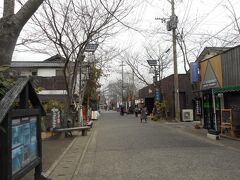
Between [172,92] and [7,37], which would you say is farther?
[172,92]

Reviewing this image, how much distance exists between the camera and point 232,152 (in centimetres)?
1381

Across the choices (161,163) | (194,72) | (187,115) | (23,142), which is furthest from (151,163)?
(187,115)

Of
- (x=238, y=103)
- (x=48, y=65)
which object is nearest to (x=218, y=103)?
(x=238, y=103)

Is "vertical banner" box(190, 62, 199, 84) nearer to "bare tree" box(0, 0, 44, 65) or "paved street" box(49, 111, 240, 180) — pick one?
"paved street" box(49, 111, 240, 180)

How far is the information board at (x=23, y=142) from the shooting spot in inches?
256

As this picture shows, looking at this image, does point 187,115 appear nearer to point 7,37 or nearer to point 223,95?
point 223,95

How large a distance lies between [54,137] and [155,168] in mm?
11990

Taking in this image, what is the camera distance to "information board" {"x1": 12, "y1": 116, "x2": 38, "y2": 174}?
21.3 feet

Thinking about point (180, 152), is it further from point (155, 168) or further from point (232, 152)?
point (155, 168)

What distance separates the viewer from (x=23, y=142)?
700 cm

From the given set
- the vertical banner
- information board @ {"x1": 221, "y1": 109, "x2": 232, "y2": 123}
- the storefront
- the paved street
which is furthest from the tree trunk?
the vertical banner

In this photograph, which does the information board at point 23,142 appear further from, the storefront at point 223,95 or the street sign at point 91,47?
the street sign at point 91,47

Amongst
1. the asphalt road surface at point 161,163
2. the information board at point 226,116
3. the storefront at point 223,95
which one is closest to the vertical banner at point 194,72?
the storefront at point 223,95

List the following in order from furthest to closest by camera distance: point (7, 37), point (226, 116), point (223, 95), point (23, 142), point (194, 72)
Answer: point (194, 72)
point (223, 95)
point (226, 116)
point (7, 37)
point (23, 142)
